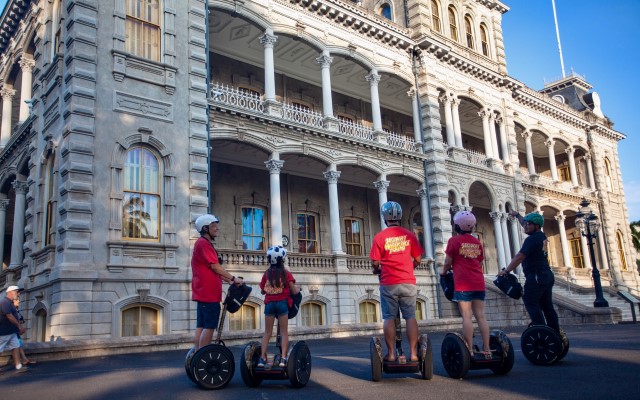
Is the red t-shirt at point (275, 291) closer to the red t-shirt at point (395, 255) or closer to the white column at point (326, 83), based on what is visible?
the red t-shirt at point (395, 255)

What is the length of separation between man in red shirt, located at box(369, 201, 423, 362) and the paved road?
1.95 feet

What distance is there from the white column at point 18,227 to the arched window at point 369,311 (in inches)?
472

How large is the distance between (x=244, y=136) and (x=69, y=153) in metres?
6.01

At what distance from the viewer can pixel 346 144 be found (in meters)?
21.4

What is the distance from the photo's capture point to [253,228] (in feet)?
73.5

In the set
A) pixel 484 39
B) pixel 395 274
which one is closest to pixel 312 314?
pixel 395 274

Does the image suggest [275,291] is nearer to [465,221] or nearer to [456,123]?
[465,221]

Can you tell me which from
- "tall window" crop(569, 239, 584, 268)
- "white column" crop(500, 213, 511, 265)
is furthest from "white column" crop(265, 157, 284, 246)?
"tall window" crop(569, 239, 584, 268)

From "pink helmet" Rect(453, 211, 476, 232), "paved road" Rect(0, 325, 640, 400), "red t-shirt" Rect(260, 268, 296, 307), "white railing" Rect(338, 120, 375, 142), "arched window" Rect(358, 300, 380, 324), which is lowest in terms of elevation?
"paved road" Rect(0, 325, 640, 400)

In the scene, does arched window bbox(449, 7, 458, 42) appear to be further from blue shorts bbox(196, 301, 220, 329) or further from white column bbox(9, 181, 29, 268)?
blue shorts bbox(196, 301, 220, 329)

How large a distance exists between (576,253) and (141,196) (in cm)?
3086

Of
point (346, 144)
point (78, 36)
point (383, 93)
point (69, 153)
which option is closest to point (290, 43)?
point (346, 144)

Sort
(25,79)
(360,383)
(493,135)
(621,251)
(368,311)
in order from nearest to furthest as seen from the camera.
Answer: (360,383)
(368,311)
(25,79)
(493,135)
(621,251)

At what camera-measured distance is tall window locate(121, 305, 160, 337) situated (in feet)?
45.8
